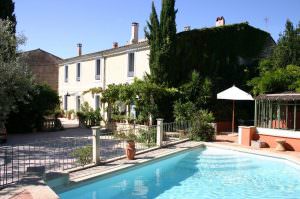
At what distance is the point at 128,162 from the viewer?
1409 cm

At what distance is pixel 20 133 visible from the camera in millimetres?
24609

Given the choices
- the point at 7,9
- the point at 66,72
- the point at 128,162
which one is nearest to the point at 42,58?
the point at 66,72

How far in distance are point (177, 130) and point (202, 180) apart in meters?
8.02

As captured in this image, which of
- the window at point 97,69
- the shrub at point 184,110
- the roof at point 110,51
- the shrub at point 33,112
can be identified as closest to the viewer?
the shrub at point 184,110

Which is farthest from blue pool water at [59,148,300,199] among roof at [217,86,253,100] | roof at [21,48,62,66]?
roof at [21,48,62,66]

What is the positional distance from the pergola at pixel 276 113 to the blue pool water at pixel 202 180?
3380 mm

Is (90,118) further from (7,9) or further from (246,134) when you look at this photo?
(246,134)

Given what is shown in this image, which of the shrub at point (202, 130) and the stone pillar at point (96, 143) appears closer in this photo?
the stone pillar at point (96, 143)

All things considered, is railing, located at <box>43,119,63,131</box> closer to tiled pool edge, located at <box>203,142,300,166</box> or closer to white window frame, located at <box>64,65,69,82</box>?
tiled pool edge, located at <box>203,142,300,166</box>

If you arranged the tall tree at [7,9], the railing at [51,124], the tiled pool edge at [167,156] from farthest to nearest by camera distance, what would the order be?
the railing at [51,124] → the tall tree at [7,9] → the tiled pool edge at [167,156]

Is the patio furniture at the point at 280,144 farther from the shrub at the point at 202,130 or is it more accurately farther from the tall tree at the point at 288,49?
the tall tree at the point at 288,49

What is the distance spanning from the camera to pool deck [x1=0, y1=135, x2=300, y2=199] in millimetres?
8492

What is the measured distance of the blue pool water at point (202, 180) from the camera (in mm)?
11391

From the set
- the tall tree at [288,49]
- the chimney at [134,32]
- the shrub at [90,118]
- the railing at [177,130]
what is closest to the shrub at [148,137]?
the railing at [177,130]
